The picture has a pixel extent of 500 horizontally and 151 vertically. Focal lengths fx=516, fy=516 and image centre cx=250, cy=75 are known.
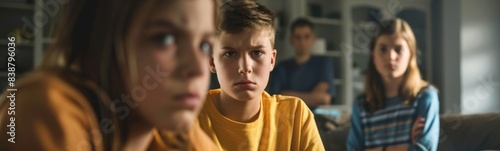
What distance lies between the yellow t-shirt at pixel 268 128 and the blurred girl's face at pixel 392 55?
9.8 inches

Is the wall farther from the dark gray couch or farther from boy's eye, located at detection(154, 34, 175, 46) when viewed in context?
boy's eye, located at detection(154, 34, 175, 46)

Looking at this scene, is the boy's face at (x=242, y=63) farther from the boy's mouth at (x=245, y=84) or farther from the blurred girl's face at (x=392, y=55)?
the blurred girl's face at (x=392, y=55)

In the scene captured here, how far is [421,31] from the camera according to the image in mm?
643

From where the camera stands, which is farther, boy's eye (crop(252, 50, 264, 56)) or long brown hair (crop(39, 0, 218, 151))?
boy's eye (crop(252, 50, 264, 56))

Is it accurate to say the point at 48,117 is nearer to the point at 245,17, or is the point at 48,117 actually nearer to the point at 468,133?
the point at 245,17

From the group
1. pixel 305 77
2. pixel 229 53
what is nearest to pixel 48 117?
pixel 229 53

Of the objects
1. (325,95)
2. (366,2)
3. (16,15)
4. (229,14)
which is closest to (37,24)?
(16,15)

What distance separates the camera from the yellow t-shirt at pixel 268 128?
35 centimetres

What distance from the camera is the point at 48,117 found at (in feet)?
0.59

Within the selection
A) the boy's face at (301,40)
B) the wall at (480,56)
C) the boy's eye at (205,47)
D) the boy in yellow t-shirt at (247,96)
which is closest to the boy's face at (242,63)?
the boy in yellow t-shirt at (247,96)

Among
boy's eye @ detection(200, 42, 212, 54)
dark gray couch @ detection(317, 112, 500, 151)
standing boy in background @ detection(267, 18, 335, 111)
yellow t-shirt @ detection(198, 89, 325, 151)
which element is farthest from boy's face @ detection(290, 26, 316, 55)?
boy's eye @ detection(200, 42, 212, 54)

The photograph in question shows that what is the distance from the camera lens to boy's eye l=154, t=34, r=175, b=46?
20 cm

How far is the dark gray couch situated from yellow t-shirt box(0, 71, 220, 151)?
48 centimetres

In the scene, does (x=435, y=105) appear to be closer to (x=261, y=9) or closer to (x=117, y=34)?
(x=261, y=9)
